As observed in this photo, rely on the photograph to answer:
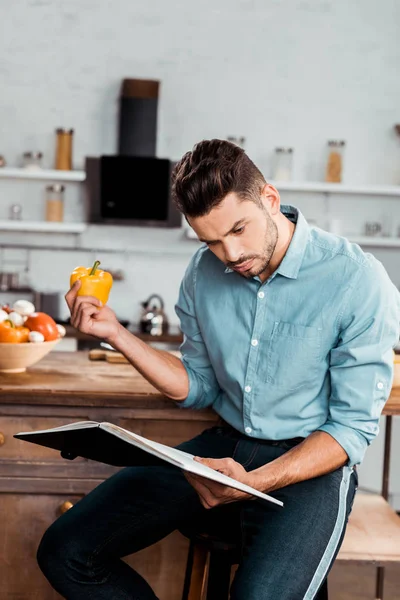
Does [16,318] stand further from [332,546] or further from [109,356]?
[332,546]

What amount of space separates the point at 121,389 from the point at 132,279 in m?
3.25

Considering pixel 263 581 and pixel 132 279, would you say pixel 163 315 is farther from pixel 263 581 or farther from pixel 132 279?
pixel 263 581

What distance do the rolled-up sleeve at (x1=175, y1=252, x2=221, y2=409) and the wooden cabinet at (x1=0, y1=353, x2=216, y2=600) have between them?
0.27 ft

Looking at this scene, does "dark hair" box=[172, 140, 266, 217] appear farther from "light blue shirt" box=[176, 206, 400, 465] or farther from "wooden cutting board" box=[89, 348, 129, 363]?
"wooden cutting board" box=[89, 348, 129, 363]

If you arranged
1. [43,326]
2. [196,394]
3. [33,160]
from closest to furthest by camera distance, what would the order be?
[196,394] → [43,326] → [33,160]

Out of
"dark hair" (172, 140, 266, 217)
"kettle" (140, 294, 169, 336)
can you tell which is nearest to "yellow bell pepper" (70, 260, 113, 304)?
"dark hair" (172, 140, 266, 217)

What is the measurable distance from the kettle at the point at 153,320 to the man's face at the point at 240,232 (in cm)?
300

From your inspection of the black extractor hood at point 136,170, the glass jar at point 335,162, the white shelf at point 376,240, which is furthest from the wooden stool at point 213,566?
the glass jar at point 335,162

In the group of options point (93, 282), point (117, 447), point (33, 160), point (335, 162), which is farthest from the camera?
point (335, 162)

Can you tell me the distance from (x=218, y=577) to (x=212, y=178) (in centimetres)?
98

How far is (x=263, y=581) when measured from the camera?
173cm

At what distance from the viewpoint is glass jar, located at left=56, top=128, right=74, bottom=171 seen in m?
5.31

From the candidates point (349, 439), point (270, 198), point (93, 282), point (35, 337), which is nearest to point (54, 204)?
point (35, 337)

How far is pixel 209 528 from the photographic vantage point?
203 cm
